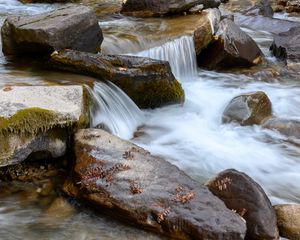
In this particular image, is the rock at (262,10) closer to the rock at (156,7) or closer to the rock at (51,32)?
the rock at (156,7)

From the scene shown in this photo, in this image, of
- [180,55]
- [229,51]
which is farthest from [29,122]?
[229,51]

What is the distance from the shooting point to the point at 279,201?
219 inches

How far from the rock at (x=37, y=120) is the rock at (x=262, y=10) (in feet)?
41.1

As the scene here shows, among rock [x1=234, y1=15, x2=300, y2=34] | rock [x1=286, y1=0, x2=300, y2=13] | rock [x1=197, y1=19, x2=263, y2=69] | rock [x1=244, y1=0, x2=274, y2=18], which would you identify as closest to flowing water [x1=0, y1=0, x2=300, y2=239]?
rock [x1=197, y1=19, x2=263, y2=69]

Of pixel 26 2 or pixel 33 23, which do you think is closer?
pixel 33 23

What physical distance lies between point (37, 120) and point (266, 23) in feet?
39.7

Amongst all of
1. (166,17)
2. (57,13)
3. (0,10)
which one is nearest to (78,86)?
(57,13)

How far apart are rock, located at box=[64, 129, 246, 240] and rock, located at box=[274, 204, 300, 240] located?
658 millimetres

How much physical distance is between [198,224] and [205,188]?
2.00 ft

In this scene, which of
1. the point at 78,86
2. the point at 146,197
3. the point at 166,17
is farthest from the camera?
the point at 166,17

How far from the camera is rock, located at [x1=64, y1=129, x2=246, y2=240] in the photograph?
13.9 ft

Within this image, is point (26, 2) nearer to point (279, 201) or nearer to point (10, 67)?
point (10, 67)

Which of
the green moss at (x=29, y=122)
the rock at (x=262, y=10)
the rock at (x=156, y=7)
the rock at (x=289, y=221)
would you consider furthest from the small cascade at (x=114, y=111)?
the rock at (x=262, y=10)

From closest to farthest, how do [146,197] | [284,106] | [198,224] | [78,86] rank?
[198,224]
[146,197]
[78,86]
[284,106]
